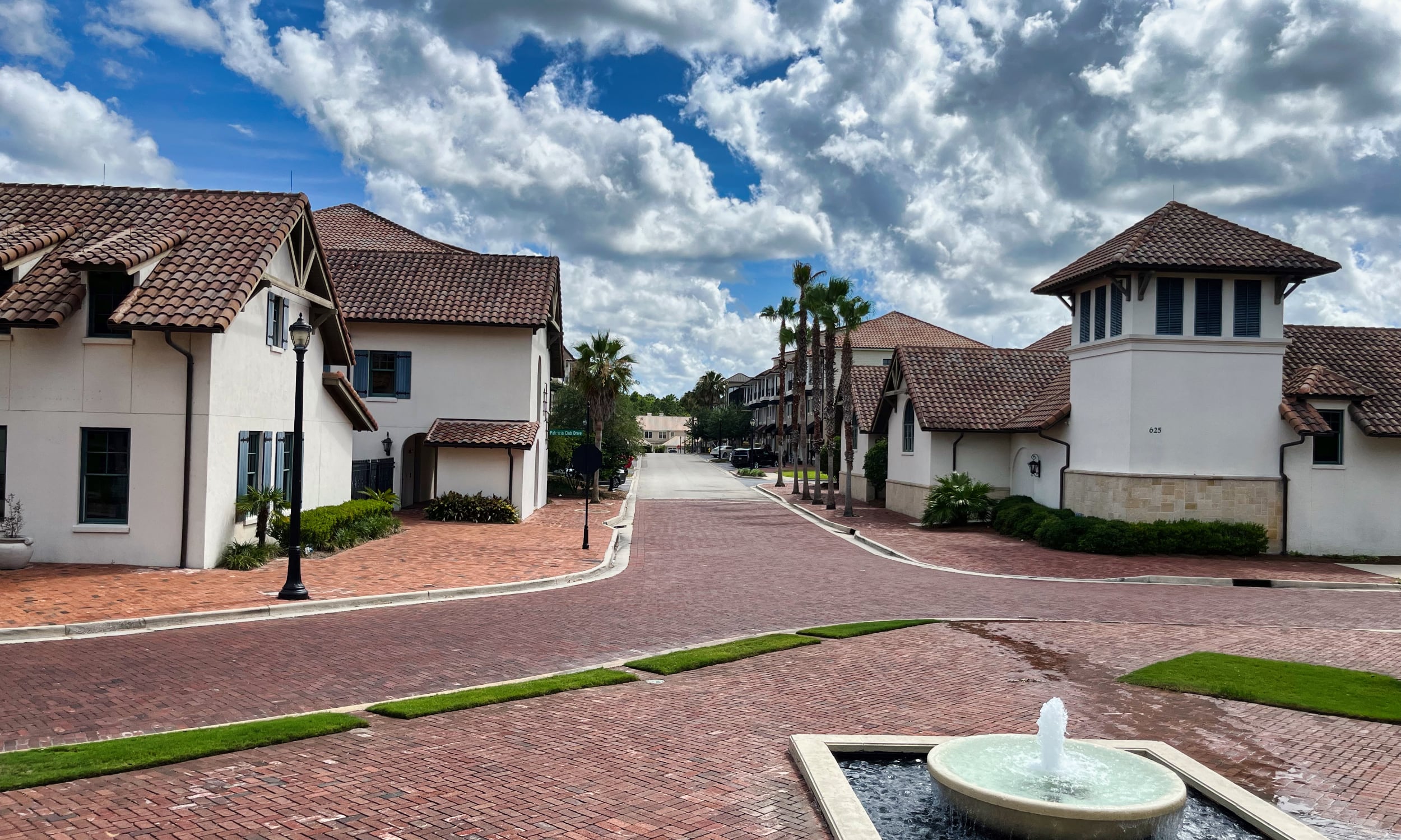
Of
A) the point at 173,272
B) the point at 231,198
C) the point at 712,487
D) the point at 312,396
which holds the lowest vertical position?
the point at 712,487

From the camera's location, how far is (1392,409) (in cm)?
2572

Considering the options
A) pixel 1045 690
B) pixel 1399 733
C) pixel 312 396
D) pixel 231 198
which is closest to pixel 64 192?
pixel 231 198

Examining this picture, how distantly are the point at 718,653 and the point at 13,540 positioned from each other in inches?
510

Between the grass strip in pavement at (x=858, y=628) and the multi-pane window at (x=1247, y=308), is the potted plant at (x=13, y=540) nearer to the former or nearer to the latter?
the grass strip in pavement at (x=858, y=628)

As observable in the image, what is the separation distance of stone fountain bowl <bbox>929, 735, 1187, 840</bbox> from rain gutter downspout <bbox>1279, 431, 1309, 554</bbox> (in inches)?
837

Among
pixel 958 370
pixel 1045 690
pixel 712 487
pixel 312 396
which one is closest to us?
pixel 1045 690

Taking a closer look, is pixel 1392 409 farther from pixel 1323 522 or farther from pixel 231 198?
pixel 231 198

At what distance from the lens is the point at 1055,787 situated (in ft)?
23.3

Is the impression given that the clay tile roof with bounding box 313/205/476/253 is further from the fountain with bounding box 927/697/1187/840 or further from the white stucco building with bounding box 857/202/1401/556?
the fountain with bounding box 927/697/1187/840

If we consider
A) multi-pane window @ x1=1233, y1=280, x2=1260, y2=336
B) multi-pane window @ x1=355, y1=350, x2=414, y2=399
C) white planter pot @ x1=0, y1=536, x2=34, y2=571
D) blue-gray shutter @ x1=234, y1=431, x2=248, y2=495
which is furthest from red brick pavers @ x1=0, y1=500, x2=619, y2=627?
multi-pane window @ x1=1233, y1=280, x2=1260, y2=336

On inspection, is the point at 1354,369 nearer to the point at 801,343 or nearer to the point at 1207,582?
the point at 1207,582

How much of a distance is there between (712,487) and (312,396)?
3198 cm

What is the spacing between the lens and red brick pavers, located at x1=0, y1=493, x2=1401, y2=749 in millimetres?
9555

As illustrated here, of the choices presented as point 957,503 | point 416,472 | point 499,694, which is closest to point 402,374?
point 416,472
